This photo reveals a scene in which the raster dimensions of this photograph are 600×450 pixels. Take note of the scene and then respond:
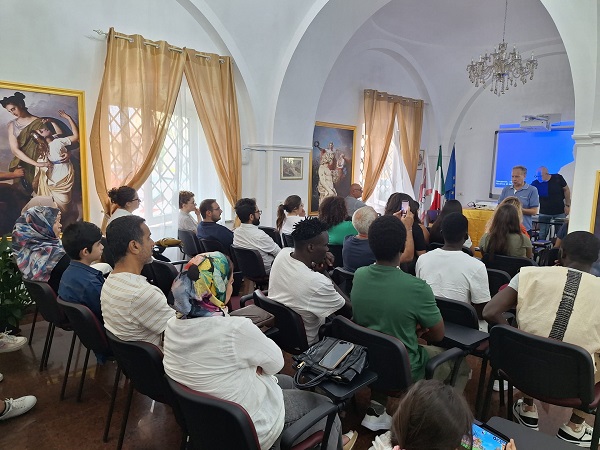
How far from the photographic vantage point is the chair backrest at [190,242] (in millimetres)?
4738

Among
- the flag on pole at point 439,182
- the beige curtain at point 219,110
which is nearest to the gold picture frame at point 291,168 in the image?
the beige curtain at point 219,110

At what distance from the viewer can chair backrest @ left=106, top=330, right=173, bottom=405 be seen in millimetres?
1830

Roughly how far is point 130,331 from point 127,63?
4177 millimetres

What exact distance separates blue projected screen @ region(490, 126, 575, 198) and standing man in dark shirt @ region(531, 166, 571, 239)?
1443 millimetres

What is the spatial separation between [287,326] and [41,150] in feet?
12.8

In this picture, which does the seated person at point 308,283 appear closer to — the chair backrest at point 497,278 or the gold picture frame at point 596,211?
the chair backrest at point 497,278

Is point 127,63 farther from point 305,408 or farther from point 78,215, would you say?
point 305,408

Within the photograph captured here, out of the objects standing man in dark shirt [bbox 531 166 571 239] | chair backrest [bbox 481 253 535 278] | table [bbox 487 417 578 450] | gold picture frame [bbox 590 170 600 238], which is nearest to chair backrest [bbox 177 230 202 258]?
chair backrest [bbox 481 253 535 278]

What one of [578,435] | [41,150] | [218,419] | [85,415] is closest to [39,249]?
[85,415]

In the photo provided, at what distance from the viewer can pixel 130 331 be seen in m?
2.09

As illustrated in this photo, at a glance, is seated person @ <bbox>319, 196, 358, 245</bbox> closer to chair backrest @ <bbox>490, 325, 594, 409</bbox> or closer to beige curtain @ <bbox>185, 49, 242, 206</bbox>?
chair backrest @ <bbox>490, 325, 594, 409</bbox>

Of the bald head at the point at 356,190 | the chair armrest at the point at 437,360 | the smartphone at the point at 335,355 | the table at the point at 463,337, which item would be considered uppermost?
the bald head at the point at 356,190

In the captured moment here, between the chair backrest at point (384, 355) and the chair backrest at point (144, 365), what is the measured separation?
91 centimetres

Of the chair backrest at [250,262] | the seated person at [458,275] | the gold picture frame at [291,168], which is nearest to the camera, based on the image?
the seated person at [458,275]
